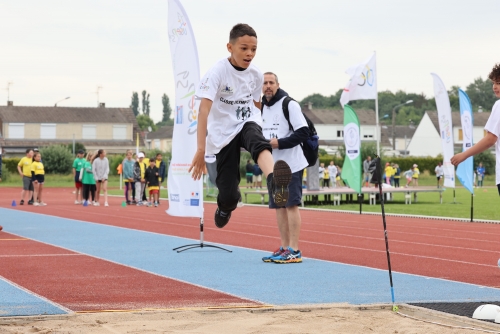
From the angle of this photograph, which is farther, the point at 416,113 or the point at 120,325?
the point at 416,113

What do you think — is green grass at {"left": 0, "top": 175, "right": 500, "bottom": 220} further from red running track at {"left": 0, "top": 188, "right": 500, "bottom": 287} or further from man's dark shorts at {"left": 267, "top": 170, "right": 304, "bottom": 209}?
man's dark shorts at {"left": 267, "top": 170, "right": 304, "bottom": 209}

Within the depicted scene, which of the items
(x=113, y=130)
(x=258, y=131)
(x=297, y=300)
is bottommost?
(x=297, y=300)

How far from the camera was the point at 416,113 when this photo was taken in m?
145

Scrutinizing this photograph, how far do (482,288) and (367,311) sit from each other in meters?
1.92

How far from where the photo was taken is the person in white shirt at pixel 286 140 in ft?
29.3

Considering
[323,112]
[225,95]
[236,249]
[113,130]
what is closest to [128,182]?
[236,249]

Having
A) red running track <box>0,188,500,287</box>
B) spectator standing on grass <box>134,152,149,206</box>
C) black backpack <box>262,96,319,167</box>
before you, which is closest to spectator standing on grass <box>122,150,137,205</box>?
spectator standing on grass <box>134,152,149,206</box>

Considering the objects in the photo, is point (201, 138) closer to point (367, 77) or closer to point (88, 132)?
point (367, 77)

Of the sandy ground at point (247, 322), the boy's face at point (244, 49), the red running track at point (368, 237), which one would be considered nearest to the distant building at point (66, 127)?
the red running track at point (368, 237)

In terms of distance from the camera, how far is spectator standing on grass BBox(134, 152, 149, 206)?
26.1 m

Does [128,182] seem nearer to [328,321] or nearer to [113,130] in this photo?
[328,321]

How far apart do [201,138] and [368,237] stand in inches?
304

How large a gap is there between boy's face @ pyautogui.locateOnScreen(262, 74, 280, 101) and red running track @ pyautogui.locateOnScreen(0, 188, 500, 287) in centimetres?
233

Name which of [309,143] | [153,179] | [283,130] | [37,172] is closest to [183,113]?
[283,130]
